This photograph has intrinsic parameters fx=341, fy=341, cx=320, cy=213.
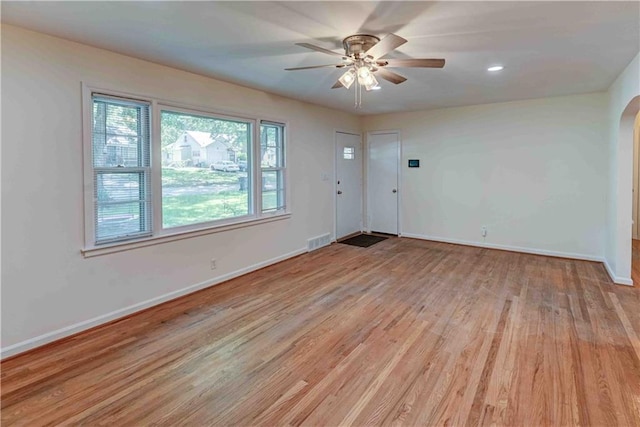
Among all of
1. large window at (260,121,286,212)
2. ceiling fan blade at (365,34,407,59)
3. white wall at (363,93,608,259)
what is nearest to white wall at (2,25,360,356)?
large window at (260,121,286,212)

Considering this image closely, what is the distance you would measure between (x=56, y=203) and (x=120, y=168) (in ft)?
1.92

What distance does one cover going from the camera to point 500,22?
7.91 ft

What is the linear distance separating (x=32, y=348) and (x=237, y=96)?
315 cm

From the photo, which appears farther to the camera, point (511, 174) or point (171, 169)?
point (511, 174)

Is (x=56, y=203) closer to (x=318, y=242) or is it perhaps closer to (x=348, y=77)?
(x=348, y=77)

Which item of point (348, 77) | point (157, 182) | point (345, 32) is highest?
point (345, 32)

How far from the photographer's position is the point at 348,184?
6551 mm

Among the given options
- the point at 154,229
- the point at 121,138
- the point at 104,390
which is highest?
the point at 121,138

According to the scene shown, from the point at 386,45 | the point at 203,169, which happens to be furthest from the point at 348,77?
the point at 203,169

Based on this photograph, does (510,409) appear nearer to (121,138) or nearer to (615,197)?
(615,197)

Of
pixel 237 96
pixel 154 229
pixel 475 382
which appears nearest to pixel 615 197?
pixel 475 382

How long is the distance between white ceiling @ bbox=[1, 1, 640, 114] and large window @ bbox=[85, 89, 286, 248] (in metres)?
0.55

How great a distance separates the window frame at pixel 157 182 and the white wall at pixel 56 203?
0.18 feet

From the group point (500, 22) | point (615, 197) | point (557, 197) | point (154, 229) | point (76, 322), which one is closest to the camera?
point (500, 22)
